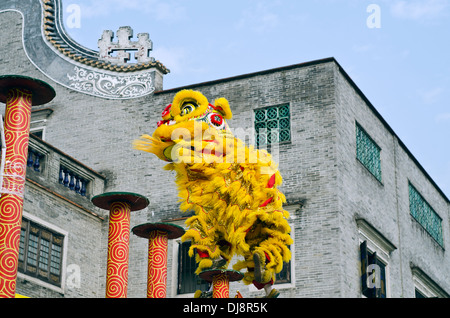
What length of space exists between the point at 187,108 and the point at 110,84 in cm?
1097

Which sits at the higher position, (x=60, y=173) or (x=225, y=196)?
(x=60, y=173)

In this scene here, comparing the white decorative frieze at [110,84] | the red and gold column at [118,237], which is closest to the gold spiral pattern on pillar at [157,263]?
the red and gold column at [118,237]

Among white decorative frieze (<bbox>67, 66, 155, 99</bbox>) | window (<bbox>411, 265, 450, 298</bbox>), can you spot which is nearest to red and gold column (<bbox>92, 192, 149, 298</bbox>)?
white decorative frieze (<bbox>67, 66, 155, 99</bbox>)

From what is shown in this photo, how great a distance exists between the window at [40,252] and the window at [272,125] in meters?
5.21

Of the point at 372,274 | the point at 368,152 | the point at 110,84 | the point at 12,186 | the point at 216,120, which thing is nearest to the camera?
the point at 12,186

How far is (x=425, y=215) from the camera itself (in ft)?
84.0

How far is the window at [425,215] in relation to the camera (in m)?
24.5

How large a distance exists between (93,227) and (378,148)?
759 centimetres

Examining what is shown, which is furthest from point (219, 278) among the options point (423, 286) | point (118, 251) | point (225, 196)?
point (423, 286)

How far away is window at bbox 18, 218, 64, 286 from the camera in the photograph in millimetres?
18031

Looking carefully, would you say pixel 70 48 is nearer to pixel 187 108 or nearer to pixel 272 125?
pixel 272 125

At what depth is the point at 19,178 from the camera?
9320 mm

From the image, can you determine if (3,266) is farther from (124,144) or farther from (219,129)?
(124,144)
